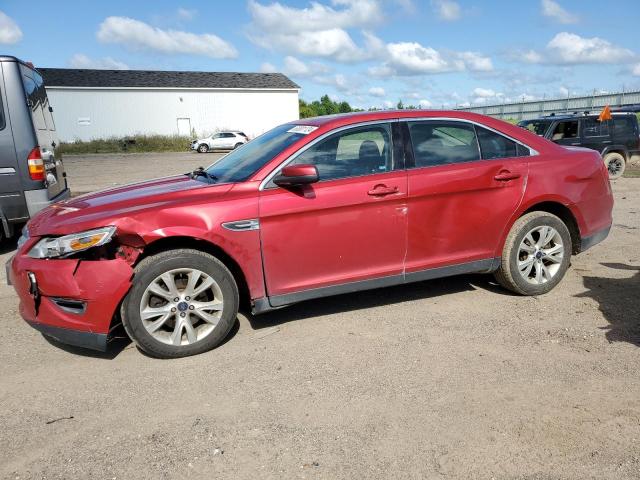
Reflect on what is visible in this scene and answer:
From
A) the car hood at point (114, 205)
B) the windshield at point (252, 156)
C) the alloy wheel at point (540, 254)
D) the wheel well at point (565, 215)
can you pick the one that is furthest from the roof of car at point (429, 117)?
the car hood at point (114, 205)

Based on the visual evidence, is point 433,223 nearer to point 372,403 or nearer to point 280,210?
point 280,210

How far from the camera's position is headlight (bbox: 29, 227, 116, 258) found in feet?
11.3

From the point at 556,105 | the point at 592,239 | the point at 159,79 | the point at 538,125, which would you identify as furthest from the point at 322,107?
the point at 592,239

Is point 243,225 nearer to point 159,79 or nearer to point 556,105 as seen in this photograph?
point 556,105

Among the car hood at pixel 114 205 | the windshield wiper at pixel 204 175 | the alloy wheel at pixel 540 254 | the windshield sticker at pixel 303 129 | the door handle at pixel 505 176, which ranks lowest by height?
the alloy wheel at pixel 540 254

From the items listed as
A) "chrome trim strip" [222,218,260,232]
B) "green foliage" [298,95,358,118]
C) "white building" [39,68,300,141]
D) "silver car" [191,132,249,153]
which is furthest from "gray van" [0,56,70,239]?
"green foliage" [298,95,358,118]

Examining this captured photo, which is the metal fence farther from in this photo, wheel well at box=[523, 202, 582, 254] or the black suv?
wheel well at box=[523, 202, 582, 254]

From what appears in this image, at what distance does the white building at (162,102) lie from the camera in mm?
44500

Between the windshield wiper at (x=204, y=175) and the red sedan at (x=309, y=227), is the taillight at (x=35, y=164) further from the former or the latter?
→ the windshield wiper at (x=204, y=175)

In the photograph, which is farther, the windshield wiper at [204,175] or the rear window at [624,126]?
the rear window at [624,126]

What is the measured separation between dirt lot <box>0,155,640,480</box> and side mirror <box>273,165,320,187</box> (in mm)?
1199

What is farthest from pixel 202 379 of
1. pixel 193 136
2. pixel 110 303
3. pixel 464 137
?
pixel 193 136

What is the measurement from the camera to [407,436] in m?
2.71

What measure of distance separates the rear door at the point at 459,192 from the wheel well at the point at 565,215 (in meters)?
0.36
